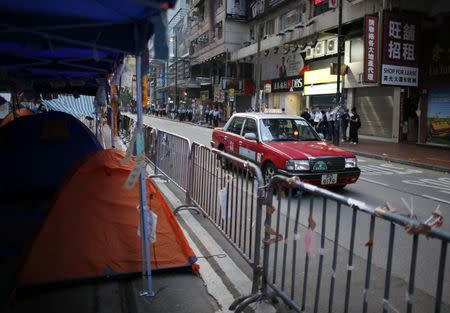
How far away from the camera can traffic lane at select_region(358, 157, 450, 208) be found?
9.62m

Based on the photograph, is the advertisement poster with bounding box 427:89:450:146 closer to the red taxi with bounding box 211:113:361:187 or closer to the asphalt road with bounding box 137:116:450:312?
the asphalt road with bounding box 137:116:450:312

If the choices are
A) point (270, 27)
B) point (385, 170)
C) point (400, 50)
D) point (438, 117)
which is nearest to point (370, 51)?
point (400, 50)

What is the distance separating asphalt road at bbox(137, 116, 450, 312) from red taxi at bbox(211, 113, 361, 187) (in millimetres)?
679

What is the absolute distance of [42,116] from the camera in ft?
22.4

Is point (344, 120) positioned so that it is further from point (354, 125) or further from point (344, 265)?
point (344, 265)

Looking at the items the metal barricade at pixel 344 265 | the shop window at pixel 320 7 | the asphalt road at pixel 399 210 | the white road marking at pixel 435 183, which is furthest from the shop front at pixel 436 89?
the metal barricade at pixel 344 265

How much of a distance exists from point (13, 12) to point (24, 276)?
2231 millimetres

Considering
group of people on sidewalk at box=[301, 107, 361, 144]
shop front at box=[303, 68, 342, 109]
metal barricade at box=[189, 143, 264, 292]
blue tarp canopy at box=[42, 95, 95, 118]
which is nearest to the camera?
metal barricade at box=[189, 143, 264, 292]

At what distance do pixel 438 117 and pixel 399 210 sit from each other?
13999 millimetres

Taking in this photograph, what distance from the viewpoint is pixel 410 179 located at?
11.6m

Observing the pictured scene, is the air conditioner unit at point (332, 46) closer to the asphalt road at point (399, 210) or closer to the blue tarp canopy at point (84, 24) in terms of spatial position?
the asphalt road at point (399, 210)

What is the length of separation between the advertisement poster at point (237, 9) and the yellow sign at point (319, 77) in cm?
1698

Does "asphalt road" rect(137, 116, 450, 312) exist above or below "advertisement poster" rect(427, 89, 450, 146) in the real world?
below

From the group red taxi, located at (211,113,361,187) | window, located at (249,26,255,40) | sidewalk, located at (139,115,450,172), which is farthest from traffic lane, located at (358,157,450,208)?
window, located at (249,26,255,40)
